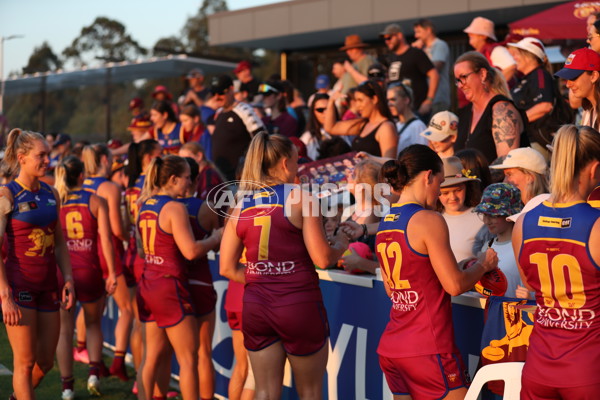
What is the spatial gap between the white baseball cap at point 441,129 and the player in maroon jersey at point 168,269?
6.31 feet

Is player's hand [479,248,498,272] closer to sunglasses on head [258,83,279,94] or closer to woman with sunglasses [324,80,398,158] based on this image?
woman with sunglasses [324,80,398,158]

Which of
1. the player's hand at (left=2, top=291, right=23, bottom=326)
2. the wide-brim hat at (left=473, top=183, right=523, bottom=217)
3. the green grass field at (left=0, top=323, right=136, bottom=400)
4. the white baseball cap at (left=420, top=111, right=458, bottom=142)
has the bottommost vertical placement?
the green grass field at (left=0, top=323, right=136, bottom=400)

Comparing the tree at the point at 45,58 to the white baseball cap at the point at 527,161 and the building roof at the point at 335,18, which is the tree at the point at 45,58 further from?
the white baseball cap at the point at 527,161

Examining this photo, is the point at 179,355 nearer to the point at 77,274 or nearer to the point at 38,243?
the point at 38,243

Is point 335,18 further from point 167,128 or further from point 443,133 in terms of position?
point 443,133

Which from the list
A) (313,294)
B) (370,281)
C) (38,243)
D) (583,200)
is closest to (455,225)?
(370,281)

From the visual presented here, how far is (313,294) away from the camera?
501 cm

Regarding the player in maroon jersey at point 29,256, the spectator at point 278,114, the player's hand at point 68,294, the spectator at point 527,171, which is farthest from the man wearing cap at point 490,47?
the player's hand at point 68,294

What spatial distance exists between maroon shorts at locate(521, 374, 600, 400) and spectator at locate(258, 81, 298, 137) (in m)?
6.54

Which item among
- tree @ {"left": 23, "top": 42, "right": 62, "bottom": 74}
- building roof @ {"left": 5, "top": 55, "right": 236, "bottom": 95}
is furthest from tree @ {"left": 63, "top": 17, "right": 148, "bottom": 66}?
building roof @ {"left": 5, "top": 55, "right": 236, "bottom": 95}

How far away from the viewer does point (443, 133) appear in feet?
22.3

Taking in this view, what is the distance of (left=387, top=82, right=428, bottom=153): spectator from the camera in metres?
7.90

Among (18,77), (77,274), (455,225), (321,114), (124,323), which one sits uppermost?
(18,77)

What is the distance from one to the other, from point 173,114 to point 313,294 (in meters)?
6.23
